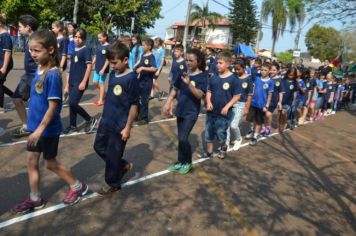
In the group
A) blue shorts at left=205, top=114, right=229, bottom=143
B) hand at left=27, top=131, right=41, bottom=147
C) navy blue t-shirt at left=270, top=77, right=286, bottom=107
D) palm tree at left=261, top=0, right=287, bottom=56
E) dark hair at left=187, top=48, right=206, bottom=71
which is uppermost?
palm tree at left=261, top=0, right=287, bottom=56

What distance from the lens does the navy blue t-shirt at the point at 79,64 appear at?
21.8 feet

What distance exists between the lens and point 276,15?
5341 cm

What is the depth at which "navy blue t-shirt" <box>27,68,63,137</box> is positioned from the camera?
3.53m

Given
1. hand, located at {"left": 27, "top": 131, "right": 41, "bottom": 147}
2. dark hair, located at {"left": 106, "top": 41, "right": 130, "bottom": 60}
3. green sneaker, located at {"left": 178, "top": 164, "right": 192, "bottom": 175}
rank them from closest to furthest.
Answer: hand, located at {"left": 27, "top": 131, "right": 41, "bottom": 147} < dark hair, located at {"left": 106, "top": 41, "right": 130, "bottom": 60} < green sneaker, located at {"left": 178, "top": 164, "right": 192, "bottom": 175}

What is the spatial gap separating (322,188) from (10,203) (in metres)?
4.30

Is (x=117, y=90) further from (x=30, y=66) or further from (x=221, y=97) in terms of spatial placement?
(x=30, y=66)

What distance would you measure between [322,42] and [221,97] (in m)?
78.2

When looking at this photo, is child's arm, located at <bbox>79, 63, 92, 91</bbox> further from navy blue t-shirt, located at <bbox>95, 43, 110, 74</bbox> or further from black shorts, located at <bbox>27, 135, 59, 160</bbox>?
black shorts, located at <bbox>27, 135, 59, 160</bbox>

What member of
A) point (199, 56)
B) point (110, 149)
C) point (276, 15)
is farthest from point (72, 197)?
point (276, 15)

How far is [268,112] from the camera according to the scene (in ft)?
27.4

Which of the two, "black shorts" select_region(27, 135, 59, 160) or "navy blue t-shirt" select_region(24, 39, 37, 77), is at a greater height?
"navy blue t-shirt" select_region(24, 39, 37, 77)

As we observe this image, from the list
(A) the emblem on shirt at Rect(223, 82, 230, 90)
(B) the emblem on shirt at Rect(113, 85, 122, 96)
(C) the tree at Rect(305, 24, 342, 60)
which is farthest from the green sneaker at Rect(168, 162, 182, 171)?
(C) the tree at Rect(305, 24, 342, 60)

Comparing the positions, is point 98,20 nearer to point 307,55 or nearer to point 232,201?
point 232,201

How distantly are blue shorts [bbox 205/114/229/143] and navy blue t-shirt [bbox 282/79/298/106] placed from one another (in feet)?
11.4
